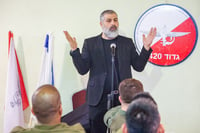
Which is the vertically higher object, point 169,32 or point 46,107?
point 169,32

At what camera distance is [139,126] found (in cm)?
105

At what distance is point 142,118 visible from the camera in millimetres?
1049

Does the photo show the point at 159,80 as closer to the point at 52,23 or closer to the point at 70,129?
the point at 52,23

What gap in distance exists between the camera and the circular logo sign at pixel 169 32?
2714mm

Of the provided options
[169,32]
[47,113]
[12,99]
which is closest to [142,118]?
[47,113]

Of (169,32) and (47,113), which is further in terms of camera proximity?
(169,32)

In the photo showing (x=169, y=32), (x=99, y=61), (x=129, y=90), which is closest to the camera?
(x=129, y=90)

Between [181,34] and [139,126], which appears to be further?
[181,34]

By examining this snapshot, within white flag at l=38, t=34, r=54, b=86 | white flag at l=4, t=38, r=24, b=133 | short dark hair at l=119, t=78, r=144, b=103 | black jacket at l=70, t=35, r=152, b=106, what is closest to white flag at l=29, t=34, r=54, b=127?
white flag at l=38, t=34, r=54, b=86

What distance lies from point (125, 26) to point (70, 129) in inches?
69.1

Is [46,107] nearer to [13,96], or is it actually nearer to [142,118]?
[142,118]

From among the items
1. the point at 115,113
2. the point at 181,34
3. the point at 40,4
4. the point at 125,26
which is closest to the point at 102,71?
the point at 115,113

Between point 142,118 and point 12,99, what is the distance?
7.28ft

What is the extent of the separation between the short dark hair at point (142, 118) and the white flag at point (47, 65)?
73.0 inches
